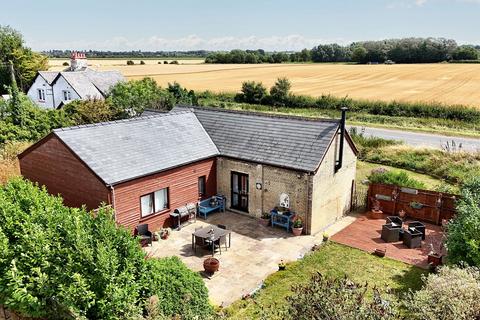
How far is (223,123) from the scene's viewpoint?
78.3 feet

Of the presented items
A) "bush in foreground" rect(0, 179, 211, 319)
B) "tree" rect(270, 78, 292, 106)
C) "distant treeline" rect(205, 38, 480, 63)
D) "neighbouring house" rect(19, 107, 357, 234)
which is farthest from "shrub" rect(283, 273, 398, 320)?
"distant treeline" rect(205, 38, 480, 63)

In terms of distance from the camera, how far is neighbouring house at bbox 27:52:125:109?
4822 cm

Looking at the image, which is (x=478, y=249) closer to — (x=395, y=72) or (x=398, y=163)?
(x=398, y=163)

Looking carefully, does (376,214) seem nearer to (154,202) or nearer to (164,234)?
(164,234)

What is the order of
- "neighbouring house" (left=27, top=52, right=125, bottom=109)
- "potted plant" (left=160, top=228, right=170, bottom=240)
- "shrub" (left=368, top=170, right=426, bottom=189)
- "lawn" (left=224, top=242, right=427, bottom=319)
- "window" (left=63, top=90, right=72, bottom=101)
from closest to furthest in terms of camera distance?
"lawn" (left=224, top=242, right=427, bottom=319) → "potted plant" (left=160, top=228, right=170, bottom=240) → "shrub" (left=368, top=170, right=426, bottom=189) → "neighbouring house" (left=27, top=52, right=125, bottom=109) → "window" (left=63, top=90, right=72, bottom=101)

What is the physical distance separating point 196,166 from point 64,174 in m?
6.54

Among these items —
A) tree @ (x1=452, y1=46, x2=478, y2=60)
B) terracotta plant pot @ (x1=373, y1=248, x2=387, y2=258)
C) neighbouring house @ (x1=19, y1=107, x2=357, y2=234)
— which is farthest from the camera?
tree @ (x1=452, y1=46, x2=478, y2=60)

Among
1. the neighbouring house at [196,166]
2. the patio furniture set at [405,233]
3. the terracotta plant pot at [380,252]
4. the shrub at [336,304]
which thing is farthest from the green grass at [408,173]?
the shrub at [336,304]

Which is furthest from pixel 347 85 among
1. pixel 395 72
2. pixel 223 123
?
pixel 223 123

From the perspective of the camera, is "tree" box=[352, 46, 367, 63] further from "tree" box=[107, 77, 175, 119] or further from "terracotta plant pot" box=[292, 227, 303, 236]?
"terracotta plant pot" box=[292, 227, 303, 236]

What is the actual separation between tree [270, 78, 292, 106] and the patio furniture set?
151 feet

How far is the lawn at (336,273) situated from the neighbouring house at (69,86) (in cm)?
3771

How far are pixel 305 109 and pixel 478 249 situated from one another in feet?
160

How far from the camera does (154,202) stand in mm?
19469
